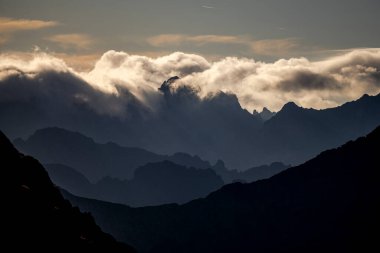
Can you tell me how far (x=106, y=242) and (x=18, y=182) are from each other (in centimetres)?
2982

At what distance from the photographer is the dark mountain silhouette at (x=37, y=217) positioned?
129 m

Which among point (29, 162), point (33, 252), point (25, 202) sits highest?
point (29, 162)

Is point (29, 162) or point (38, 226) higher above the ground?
point (29, 162)

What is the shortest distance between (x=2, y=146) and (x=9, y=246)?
48.1 m

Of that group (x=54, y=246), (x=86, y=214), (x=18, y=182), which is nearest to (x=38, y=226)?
(x=54, y=246)

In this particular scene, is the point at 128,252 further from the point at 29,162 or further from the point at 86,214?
the point at 29,162

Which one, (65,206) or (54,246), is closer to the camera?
(54,246)

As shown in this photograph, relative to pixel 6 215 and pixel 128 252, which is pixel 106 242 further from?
pixel 6 215

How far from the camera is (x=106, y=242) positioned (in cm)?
16912

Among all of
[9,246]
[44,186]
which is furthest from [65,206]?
[9,246]

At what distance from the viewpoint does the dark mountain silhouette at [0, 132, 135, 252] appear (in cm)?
12889

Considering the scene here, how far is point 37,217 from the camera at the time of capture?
137500mm

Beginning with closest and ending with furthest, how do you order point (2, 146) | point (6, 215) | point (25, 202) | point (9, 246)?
point (9, 246), point (6, 215), point (25, 202), point (2, 146)

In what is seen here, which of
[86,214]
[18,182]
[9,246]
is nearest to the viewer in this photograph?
[9,246]
